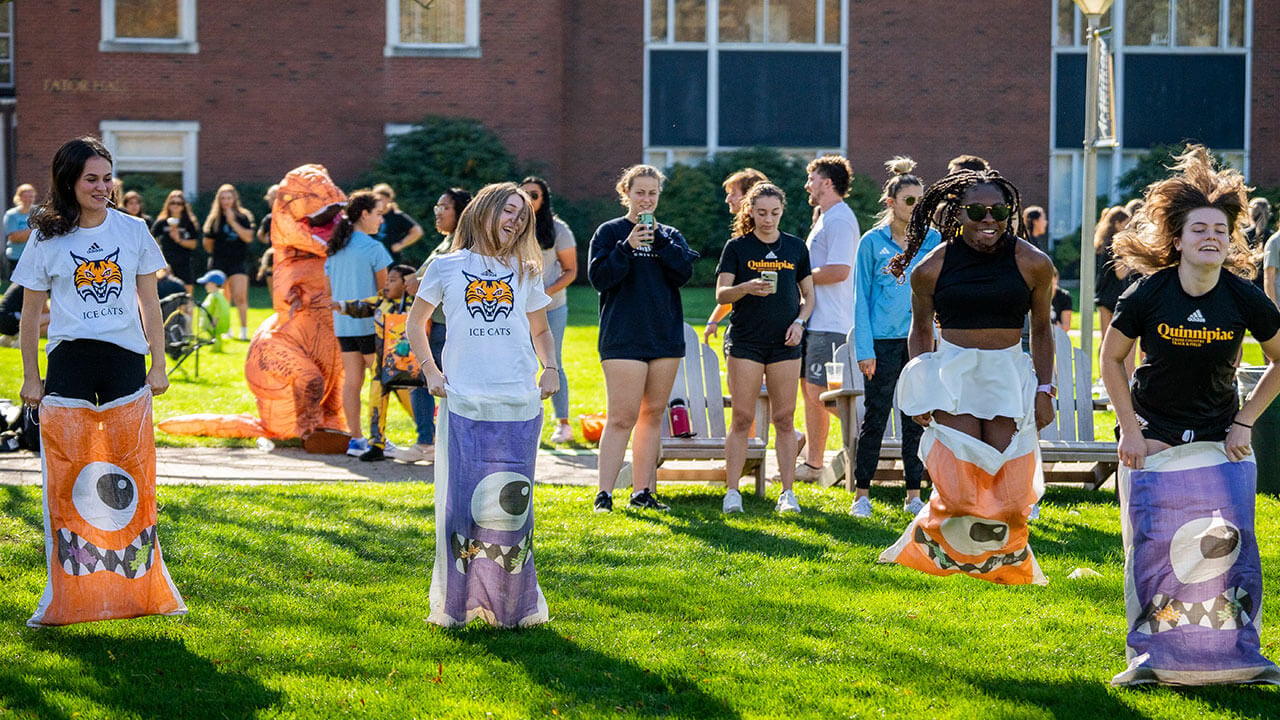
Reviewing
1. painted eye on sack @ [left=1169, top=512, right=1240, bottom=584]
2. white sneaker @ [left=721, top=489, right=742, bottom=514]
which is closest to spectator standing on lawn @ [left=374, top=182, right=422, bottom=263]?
white sneaker @ [left=721, top=489, right=742, bottom=514]

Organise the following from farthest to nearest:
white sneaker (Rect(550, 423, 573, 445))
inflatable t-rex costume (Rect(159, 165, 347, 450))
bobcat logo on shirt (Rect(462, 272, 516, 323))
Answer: white sneaker (Rect(550, 423, 573, 445)) → inflatable t-rex costume (Rect(159, 165, 347, 450)) → bobcat logo on shirt (Rect(462, 272, 516, 323))

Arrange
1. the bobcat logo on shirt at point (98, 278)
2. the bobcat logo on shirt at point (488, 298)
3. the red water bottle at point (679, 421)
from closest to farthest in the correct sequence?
the bobcat logo on shirt at point (98, 278) < the bobcat logo on shirt at point (488, 298) < the red water bottle at point (679, 421)

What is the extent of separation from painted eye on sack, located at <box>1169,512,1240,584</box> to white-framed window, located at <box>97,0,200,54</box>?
26.0 metres

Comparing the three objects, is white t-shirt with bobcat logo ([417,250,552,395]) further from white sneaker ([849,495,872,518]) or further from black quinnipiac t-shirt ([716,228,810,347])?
white sneaker ([849,495,872,518])

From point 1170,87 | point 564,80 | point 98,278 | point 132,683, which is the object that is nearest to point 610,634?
point 132,683

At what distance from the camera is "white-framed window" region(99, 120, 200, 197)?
92.5ft

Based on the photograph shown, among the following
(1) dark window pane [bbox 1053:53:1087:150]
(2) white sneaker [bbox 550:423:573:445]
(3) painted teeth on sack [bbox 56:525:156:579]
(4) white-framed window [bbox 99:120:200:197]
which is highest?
(1) dark window pane [bbox 1053:53:1087:150]

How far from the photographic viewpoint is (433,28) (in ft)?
93.2

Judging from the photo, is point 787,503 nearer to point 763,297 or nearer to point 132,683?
point 763,297

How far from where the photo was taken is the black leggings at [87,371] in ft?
18.8

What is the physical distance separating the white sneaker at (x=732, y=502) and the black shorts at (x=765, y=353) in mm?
807

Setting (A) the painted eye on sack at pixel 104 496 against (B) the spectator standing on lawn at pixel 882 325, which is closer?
(A) the painted eye on sack at pixel 104 496

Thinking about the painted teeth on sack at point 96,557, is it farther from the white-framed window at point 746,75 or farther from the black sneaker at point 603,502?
the white-framed window at point 746,75

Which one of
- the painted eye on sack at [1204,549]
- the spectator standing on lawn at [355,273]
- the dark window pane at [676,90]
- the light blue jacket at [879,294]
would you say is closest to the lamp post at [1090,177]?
the light blue jacket at [879,294]
